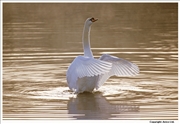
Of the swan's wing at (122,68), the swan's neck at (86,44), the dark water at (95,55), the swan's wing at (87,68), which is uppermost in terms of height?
the swan's neck at (86,44)

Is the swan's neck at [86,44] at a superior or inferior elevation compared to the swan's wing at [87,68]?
superior

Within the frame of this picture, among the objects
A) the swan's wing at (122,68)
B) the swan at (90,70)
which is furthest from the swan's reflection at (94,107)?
the swan's wing at (122,68)

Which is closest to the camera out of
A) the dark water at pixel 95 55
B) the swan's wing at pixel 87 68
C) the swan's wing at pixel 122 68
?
the dark water at pixel 95 55

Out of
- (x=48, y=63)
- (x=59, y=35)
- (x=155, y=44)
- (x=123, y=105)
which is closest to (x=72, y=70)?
(x=123, y=105)

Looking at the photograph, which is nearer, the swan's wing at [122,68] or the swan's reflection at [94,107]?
the swan's reflection at [94,107]

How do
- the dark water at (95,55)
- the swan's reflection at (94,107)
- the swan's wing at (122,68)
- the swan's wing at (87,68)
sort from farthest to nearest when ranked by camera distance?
1. the swan's wing at (122,68)
2. the swan's wing at (87,68)
3. the dark water at (95,55)
4. the swan's reflection at (94,107)

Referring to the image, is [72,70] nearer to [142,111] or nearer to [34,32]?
[142,111]

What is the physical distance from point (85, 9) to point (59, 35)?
8905 millimetres

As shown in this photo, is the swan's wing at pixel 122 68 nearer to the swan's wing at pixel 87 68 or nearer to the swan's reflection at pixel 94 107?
the swan's reflection at pixel 94 107

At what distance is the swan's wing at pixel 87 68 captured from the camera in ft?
33.3

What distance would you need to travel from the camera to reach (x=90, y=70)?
10211 mm

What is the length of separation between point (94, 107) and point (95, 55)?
5.40 m

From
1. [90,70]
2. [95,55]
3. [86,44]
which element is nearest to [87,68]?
[90,70]

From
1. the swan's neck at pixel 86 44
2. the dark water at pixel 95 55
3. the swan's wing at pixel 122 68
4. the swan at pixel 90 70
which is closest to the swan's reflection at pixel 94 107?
the dark water at pixel 95 55
